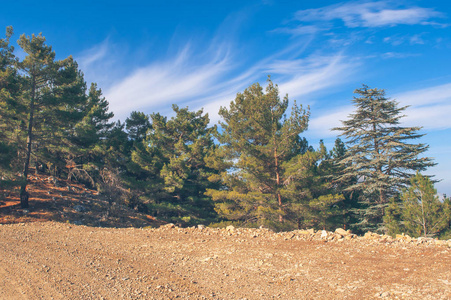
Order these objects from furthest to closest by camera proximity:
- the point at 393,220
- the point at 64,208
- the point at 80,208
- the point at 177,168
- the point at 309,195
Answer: the point at 177,168
the point at 80,208
the point at 64,208
the point at 309,195
the point at 393,220

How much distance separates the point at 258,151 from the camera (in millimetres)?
18094

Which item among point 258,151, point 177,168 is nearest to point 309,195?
point 258,151

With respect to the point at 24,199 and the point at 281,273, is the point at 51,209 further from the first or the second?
the point at 281,273

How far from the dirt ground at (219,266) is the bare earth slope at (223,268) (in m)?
0.02

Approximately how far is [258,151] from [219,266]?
37.1ft

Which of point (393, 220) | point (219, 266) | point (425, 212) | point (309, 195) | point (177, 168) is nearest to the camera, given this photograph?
point (219, 266)

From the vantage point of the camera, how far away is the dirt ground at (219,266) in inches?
236

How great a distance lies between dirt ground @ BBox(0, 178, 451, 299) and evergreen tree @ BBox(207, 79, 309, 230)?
693 centimetres

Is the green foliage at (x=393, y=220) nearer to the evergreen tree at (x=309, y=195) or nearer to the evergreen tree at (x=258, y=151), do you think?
the evergreen tree at (x=309, y=195)

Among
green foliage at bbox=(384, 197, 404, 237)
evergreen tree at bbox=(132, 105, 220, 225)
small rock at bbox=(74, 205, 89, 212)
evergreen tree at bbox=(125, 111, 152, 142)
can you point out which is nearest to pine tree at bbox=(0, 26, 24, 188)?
small rock at bbox=(74, 205, 89, 212)

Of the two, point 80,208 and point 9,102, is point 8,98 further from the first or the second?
point 80,208

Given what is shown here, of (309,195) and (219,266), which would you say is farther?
(309,195)

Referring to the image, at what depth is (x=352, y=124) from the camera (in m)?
20.8

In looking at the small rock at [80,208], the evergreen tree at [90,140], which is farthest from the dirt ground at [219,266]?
the evergreen tree at [90,140]
